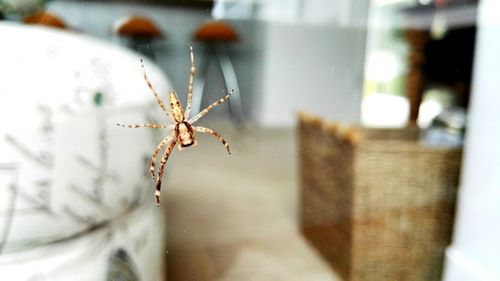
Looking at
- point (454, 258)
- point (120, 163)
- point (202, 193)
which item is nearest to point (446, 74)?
point (454, 258)

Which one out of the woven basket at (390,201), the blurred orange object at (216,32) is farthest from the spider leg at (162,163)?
the woven basket at (390,201)

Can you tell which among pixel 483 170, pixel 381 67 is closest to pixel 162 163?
pixel 381 67

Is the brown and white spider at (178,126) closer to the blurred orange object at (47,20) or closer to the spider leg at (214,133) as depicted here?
the spider leg at (214,133)

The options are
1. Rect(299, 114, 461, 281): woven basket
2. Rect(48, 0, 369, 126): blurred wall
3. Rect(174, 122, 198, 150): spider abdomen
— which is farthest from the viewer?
Rect(299, 114, 461, 281): woven basket

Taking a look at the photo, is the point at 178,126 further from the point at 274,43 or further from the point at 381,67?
the point at 381,67

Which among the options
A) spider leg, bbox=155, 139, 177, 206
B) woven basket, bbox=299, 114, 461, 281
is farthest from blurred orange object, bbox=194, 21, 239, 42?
woven basket, bbox=299, 114, 461, 281

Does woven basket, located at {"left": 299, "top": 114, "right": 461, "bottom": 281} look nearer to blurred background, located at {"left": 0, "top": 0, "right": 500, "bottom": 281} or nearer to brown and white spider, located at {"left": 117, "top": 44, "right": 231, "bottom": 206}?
blurred background, located at {"left": 0, "top": 0, "right": 500, "bottom": 281}
